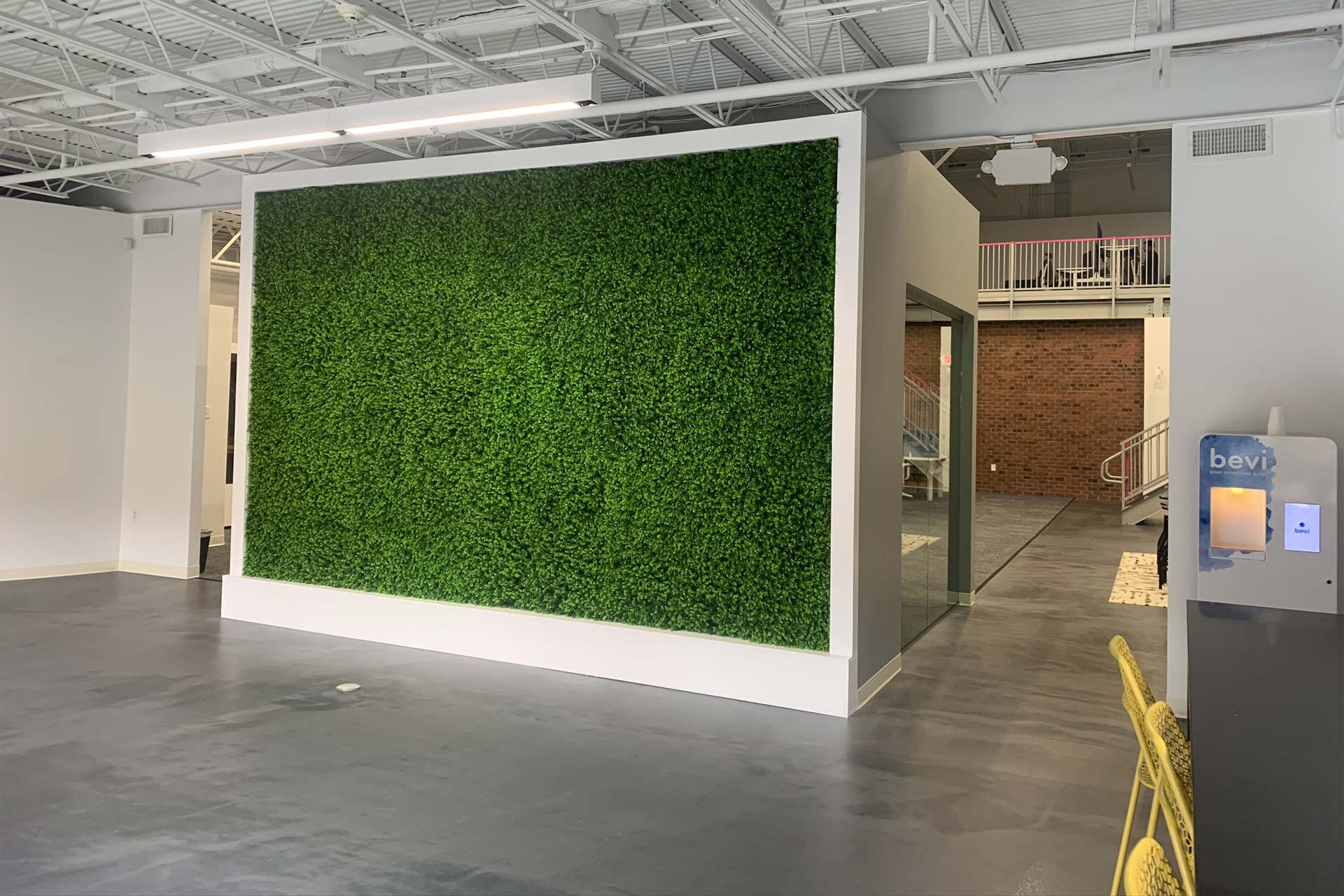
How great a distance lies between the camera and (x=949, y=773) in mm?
4680

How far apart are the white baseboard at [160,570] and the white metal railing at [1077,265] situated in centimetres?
1333

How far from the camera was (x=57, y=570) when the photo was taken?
9.52 meters

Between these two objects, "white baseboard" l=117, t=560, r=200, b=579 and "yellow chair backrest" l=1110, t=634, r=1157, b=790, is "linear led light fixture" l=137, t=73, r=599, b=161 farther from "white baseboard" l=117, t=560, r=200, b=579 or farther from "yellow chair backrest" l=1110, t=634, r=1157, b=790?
"white baseboard" l=117, t=560, r=200, b=579

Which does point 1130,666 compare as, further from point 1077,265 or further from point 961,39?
point 1077,265

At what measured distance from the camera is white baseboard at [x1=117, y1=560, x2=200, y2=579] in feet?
31.2

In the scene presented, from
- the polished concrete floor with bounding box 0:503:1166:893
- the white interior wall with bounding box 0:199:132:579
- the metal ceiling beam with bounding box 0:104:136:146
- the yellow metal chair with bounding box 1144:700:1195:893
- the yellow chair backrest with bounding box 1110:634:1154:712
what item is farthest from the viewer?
the white interior wall with bounding box 0:199:132:579

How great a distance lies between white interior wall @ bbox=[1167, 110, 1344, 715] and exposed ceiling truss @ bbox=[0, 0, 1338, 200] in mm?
694

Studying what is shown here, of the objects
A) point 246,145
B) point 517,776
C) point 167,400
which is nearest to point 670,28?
point 246,145

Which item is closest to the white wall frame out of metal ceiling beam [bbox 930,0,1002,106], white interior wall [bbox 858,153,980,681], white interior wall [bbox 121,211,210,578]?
white interior wall [bbox 858,153,980,681]

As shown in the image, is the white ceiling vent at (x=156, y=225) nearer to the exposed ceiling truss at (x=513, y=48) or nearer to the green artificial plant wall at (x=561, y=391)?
the exposed ceiling truss at (x=513, y=48)

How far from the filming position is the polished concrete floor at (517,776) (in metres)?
3.61

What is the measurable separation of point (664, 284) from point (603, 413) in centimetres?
94

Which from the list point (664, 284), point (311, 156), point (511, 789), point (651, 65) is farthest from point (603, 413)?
point (311, 156)

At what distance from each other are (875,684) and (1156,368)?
12.1m
